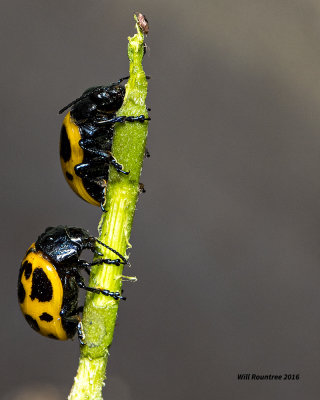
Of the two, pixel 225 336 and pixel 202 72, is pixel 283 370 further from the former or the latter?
pixel 202 72

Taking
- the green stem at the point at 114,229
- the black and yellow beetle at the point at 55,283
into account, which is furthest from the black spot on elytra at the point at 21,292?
the green stem at the point at 114,229

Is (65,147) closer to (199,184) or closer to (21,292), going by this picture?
(21,292)

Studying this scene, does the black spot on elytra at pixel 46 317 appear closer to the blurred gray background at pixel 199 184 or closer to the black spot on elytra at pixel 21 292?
the black spot on elytra at pixel 21 292

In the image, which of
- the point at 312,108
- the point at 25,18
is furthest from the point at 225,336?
the point at 25,18

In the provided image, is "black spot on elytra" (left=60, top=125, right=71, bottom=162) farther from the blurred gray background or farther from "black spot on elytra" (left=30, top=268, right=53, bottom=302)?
the blurred gray background

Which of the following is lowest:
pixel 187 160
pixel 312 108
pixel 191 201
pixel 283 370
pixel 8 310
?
pixel 283 370

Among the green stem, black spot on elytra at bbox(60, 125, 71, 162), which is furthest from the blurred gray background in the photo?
the green stem
